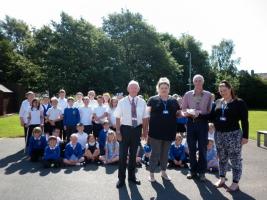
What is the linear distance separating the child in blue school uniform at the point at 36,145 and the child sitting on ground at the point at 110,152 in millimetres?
1957

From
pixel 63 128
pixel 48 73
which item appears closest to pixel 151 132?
pixel 63 128

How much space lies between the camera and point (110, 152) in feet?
31.8

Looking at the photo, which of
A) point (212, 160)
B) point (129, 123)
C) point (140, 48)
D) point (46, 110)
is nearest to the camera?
point (129, 123)

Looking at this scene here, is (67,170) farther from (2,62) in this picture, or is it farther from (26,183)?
(2,62)

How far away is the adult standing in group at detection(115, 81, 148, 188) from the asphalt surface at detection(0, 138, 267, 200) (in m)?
0.60

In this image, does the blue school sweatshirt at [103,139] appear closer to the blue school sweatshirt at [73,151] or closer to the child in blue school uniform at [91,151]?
the child in blue school uniform at [91,151]

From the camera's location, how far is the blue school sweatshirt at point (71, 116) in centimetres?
1119

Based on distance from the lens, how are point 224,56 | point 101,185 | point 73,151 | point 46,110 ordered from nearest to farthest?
point 101,185, point 73,151, point 46,110, point 224,56

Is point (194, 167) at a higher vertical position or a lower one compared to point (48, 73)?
lower

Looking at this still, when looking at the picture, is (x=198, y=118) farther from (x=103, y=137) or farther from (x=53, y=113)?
(x=53, y=113)

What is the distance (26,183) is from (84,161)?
2384 mm

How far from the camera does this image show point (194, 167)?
25.1 ft

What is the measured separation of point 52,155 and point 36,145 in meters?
1.16

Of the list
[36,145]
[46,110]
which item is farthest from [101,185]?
[46,110]
